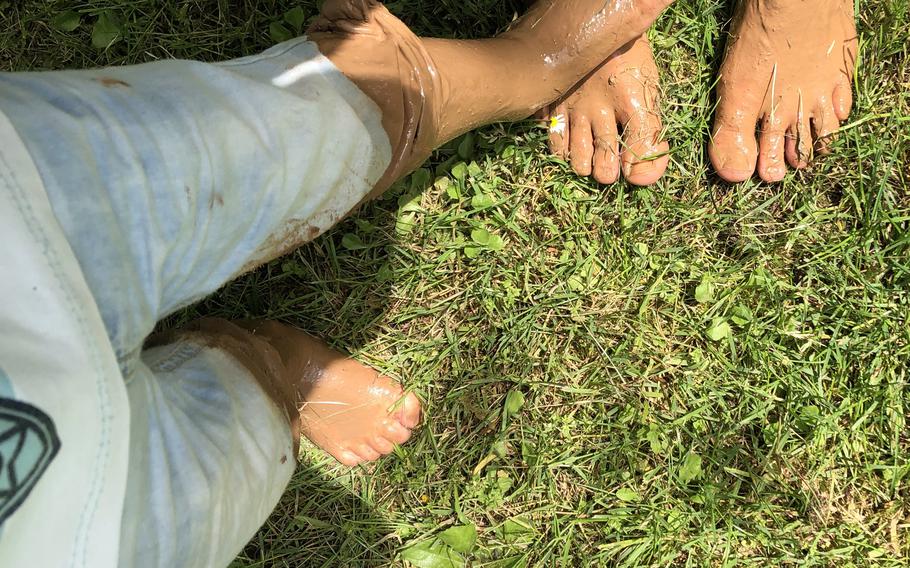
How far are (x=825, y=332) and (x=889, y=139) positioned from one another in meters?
0.67

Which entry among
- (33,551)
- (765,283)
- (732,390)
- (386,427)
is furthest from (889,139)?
(33,551)

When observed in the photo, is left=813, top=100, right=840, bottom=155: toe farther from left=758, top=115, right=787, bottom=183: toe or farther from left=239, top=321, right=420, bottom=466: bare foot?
left=239, top=321, right=420, bottom=466: bare foot

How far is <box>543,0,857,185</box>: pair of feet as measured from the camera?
6.97ft

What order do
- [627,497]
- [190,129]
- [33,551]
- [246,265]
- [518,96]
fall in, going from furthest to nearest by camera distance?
1. [627,497]
2. [518,96]
3. [246,265]
4. [190,129]
5. [33,551]

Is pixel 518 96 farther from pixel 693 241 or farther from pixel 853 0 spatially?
pixel 853 0

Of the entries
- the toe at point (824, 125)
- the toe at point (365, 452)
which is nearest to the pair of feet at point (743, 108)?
the toe at point (824, 125)

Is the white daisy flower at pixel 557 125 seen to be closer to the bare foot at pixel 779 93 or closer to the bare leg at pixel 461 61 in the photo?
the bare leg at pixel 461 61

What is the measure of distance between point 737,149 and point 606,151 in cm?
43

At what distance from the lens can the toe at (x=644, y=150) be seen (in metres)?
2.16

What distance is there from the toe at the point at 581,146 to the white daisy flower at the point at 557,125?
0.04m

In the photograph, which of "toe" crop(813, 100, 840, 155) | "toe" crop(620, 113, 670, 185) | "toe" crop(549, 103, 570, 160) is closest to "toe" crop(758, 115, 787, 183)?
"toe" crop(813, 100, 840, 155)

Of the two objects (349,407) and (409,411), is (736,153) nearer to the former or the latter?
(409,411)

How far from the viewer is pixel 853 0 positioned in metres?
2.13

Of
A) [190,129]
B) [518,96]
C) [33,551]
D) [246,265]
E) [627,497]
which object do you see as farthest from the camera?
[627,497]
